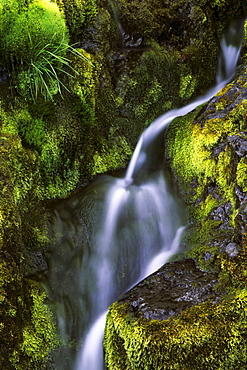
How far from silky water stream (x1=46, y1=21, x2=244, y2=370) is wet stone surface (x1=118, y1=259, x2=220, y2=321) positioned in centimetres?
48

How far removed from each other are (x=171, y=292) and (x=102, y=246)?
43.2 inches

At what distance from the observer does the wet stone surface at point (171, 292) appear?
2.98 meters

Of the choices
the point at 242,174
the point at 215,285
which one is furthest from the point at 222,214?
the point at 215,285

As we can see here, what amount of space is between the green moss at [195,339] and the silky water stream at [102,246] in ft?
2.29

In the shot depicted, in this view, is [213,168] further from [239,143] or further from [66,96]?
[66,96]

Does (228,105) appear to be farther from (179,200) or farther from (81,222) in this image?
(81,222)

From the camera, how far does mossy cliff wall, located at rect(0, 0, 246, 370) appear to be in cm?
341

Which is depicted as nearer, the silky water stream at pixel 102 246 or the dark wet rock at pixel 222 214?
the silky water stream at pixel 102 246

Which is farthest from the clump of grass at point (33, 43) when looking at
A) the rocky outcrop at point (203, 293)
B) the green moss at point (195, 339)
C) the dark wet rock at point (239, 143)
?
the green moss at point (195, 339)

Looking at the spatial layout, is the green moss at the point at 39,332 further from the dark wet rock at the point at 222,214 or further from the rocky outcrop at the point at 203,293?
the dark wet rock at the point at 222,214

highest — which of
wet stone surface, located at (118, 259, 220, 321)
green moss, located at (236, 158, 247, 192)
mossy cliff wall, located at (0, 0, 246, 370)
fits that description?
mossy cliff wall, located at (0, 0, 246, 370)

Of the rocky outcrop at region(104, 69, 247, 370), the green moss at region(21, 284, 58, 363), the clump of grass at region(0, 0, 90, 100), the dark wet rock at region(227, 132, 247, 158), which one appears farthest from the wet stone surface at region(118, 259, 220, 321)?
the clump of grass at region(0, 0, 90, 100)

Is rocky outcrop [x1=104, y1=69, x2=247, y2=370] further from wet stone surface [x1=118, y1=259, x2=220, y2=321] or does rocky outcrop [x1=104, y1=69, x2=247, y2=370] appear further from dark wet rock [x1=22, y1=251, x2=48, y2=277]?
dark wet rock [x1=22, y1=251, x2=48, y2=277]

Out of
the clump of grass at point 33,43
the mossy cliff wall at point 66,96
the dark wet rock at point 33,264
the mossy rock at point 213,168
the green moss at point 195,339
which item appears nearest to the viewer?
the green moss at point 195,339
